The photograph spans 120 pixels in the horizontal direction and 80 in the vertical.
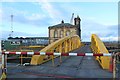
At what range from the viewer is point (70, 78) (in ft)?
27.6

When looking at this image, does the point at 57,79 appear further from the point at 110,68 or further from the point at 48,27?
the point at 48,27

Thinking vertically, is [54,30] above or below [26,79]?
above

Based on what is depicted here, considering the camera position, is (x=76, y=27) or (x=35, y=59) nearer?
(x=35, y=59)

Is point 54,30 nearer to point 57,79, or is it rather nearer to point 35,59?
point 35,59

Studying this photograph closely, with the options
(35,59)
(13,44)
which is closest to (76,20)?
(13,44)

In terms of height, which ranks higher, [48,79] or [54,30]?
[54,30]

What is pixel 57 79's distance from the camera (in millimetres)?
8188

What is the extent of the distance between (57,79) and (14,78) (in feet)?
5.10

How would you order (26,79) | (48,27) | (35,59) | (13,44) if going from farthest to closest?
(48,27)
(13,44)
(35,59)
(26,79)

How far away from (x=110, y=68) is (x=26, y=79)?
4622mm

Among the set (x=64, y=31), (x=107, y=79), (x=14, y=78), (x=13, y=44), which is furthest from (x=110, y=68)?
(x=64, y=31)

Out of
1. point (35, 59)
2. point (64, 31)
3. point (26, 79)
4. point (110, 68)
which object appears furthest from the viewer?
point (64, 31)

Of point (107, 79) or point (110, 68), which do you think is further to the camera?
point (110, 68)

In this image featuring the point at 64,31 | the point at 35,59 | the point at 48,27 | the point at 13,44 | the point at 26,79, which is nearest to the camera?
the point at 26,79
